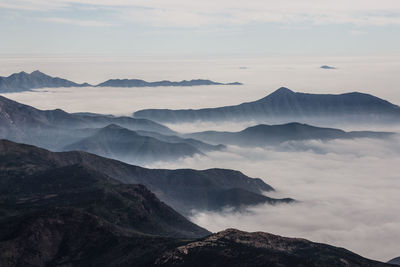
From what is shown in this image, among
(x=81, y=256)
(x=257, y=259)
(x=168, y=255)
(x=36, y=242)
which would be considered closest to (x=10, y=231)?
(x=36, y=242)

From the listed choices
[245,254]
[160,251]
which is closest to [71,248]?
[160,251]

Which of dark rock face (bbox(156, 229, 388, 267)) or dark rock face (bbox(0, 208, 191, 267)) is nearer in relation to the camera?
dark rock face (bbox(156, 229, 388, 267))

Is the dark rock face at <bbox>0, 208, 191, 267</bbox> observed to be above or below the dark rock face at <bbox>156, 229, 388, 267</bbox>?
below

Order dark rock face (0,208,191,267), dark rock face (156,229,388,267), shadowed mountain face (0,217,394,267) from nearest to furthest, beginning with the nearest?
dark rock face (156,229,388,267), shadowed mountain face (0,217,394,267), dark rock face (0,208,191,267)

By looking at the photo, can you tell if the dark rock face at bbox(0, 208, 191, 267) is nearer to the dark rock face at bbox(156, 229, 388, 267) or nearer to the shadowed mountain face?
the shadowed mountain face

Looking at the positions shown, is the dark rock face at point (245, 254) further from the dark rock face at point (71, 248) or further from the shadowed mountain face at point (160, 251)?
the dark rock face at point (71, 248)

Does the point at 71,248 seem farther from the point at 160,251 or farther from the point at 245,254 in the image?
the point at 245,254

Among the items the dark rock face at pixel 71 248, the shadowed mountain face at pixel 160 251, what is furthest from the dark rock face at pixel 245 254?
the dark rock face at pixel 71 248

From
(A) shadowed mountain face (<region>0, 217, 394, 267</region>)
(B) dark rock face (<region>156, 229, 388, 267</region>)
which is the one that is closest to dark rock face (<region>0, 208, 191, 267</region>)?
(A) shadowed mountain face (<region>0, 217, 394, 267</region>)

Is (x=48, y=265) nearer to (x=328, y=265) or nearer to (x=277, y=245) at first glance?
(x=277, y=245)

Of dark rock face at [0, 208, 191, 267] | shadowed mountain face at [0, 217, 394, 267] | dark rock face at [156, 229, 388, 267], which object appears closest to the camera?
dark rock face at [156, 229, 388, 267]
